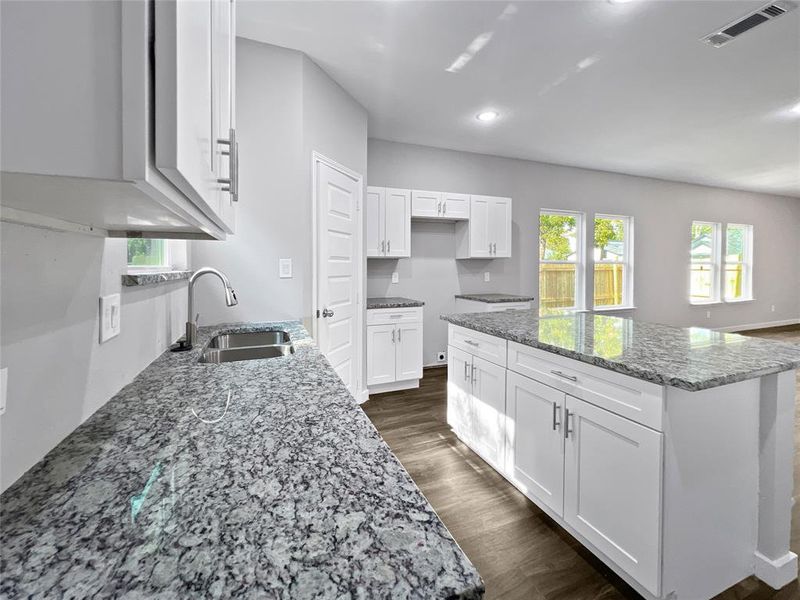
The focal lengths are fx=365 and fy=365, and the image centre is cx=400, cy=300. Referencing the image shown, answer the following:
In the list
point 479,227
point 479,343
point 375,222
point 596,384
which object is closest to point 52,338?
point 596,384

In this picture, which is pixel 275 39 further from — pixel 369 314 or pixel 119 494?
pixel 119 494

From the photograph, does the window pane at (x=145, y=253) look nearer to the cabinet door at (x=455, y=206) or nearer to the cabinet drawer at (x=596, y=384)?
the cabinet drawer at (x=596, y=384)

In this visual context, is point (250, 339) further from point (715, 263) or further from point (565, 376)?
point (715, 263)

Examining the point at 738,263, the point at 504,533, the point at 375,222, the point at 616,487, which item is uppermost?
the point at 375,222

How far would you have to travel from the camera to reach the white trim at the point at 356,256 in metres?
2.66

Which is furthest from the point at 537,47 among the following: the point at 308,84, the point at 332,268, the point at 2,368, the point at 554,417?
the point at 2,368

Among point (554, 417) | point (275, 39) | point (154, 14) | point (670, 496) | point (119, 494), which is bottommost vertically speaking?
point (670, 496)

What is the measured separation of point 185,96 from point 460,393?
7.89ft

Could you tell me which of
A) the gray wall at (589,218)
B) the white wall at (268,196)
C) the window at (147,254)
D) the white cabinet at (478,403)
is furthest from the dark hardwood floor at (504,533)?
the gray wall at (589,218)

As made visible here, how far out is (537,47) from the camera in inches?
102

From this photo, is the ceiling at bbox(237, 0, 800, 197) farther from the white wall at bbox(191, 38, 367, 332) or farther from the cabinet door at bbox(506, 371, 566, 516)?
the cabinet door at bbox(506, 371, 566, 516)

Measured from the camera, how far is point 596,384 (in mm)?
1484

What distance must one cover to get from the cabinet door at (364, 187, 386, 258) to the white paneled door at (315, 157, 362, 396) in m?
0.61

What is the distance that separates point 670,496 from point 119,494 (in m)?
1.56
